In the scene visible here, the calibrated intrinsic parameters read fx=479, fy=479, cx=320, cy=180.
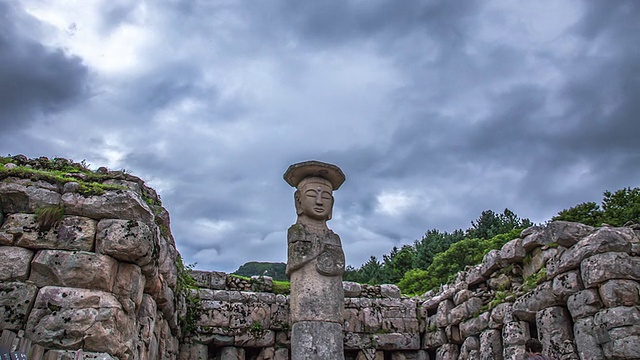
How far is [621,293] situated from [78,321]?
6.36 meters

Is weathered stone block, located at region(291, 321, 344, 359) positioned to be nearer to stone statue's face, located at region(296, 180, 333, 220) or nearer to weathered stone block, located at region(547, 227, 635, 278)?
stone statue's face, located at region(296, 180, 333, 220)

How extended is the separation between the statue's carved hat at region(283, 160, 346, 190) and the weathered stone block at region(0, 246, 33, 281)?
22.8 ft

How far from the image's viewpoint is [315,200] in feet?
35.7

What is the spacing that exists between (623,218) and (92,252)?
24.7 metres

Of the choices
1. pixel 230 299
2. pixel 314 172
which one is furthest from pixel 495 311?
pixel 230 299

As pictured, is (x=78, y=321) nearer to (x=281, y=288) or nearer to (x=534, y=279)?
(x=534, y=279)

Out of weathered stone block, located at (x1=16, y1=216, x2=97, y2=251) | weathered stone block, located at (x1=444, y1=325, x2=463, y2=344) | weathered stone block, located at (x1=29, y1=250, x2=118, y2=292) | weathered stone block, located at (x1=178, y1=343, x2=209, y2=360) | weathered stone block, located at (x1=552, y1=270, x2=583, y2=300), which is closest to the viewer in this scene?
weathered stone block, located at (x1=29, y1=250, x2=118, y2=292)

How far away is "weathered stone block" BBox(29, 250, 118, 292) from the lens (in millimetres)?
4566

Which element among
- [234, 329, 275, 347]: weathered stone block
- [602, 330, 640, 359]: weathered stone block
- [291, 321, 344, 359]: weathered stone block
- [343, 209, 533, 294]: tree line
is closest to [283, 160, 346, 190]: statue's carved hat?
[291, 321, 344, 359]: weathered stone block

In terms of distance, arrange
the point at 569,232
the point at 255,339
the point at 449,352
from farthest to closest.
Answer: the point at 255,339 < the point at 449,352 < the point at 569,232

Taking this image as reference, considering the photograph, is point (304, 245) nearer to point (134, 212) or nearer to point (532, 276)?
point (532, 276)

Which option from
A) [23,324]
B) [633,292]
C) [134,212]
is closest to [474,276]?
[633,292]

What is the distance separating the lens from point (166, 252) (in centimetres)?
671

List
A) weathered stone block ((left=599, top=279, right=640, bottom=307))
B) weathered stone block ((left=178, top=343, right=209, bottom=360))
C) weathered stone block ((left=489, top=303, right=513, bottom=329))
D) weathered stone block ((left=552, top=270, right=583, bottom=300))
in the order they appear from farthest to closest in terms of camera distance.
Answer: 1. weathered stone block ((left=178, top=343, right=209, bottom=360))
2. weathered stone block ((left=489, top=303, right=513, bottom=329))
3. weathered stone block ((left=552, top=270, right=583, bottom=300))
4. weathered stone block ((left=599, top=279, right=640, bottom=307))
